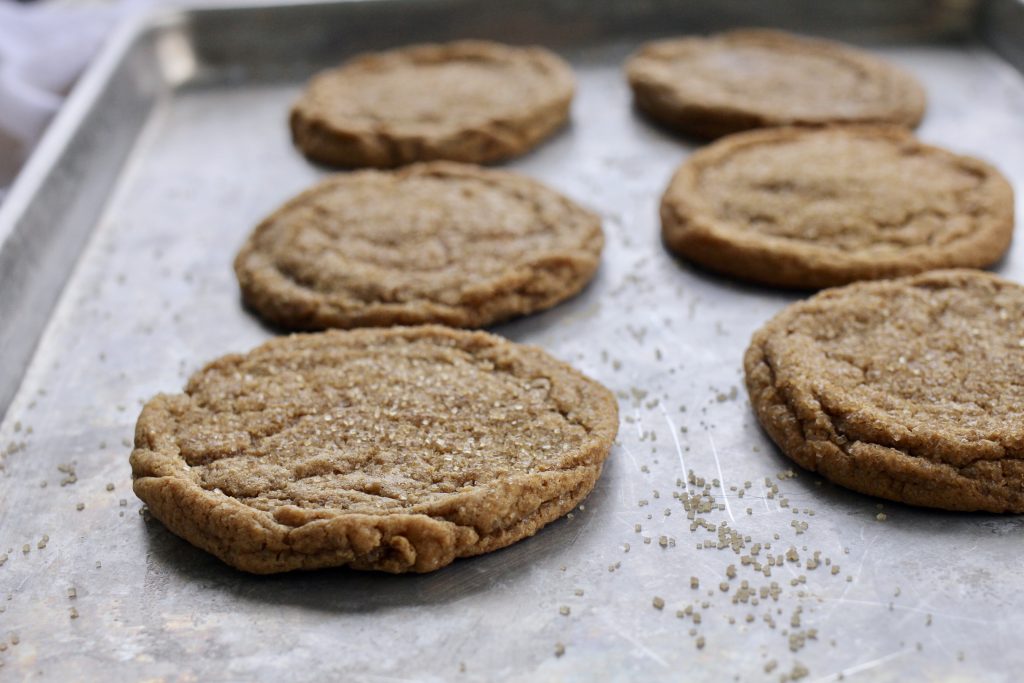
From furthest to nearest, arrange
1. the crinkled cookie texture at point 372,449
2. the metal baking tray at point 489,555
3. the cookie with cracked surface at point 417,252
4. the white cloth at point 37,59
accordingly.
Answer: the white cloth at point 37,59 → the cookie with cracked surface at point 417,252 → the crinkled cookie texture at point 372,449 → the metal baking tray at point 489,555

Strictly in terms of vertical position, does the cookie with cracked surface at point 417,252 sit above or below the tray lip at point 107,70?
below

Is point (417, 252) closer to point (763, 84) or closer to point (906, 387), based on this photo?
point (906, 387)

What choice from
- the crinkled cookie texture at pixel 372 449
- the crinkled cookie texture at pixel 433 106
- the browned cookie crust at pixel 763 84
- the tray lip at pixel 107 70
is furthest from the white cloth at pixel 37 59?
the browned cookie crust at pixel 763 84

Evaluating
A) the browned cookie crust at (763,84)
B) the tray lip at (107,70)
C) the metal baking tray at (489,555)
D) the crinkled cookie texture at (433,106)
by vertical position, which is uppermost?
the tray lip at (107,70)

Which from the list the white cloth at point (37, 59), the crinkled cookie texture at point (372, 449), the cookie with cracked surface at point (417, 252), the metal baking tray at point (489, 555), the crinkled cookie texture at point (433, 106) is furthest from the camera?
the white cloth at point (37, 59)

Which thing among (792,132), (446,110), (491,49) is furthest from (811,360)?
(491,49)

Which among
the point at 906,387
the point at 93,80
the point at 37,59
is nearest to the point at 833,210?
the point at 906,387

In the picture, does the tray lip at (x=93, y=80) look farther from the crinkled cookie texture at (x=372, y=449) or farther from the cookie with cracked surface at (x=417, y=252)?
the crinkled cookie texture at (x=372, y=449)

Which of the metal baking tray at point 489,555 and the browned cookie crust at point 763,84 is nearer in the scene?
the metal baking tray at point 489,555
